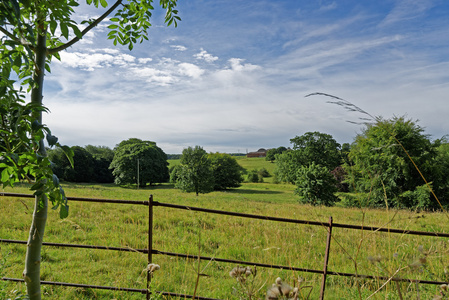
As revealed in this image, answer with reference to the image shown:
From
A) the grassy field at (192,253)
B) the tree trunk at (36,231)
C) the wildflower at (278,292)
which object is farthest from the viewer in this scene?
the grassy field at (192,253)

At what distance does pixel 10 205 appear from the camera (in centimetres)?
978

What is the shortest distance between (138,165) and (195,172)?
15.3 m

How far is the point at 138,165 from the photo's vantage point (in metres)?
49.6

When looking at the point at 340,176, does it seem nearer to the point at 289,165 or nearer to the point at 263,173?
the point at 289,165

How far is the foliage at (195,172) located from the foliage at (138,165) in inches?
501

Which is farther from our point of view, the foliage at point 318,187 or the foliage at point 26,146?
the foliage at point 318,187

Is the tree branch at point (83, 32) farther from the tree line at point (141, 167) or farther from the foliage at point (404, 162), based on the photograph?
the tree line at point (141, 167)

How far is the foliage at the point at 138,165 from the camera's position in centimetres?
5247

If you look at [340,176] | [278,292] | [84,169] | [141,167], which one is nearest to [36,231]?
[278,292]

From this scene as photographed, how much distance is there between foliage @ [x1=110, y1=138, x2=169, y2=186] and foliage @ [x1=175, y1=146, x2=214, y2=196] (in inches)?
501

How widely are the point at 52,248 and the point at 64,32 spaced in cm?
646

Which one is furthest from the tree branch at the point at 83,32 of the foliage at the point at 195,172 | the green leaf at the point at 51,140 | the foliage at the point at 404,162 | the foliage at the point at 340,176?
the foliage at the point at 195,172

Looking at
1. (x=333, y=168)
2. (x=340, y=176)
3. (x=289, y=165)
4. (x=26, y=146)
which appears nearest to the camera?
(x=26, y=146)

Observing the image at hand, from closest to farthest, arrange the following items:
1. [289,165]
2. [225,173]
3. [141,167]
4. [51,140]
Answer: [51,140]
[289,165]
[141,167]
[225,173]
